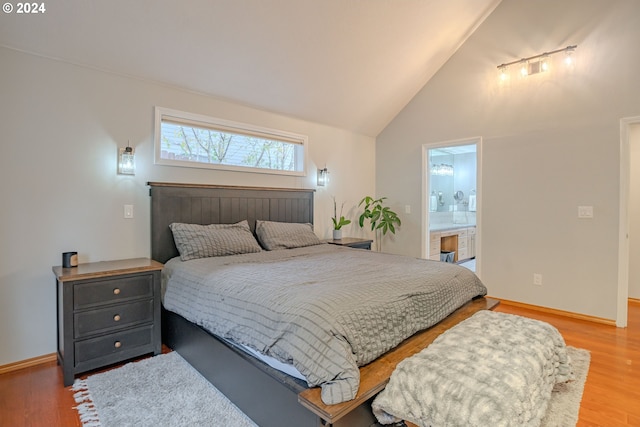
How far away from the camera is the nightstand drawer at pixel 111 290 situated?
7.23ft

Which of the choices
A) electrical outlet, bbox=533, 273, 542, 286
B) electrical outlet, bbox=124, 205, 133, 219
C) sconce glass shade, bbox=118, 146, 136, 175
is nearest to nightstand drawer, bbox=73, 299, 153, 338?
electrical outlet, bbox=124, 205, 133, 219

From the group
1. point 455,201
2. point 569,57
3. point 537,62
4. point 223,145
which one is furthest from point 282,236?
point 455,201

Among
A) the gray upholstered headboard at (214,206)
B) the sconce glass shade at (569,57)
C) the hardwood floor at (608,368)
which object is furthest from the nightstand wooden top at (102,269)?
the sconce glass shade at (569,57)

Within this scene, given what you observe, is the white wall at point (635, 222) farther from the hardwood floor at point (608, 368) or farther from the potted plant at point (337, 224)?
the potted plant at point (337, 224)

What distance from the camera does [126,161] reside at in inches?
111

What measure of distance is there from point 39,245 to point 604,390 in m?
4.04

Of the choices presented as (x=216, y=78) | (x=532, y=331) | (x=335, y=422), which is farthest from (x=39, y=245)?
(x=532, y=331)

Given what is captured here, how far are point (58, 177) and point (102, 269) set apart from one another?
827 mm

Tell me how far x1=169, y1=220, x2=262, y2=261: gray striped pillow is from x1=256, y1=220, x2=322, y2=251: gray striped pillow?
9.0 inches

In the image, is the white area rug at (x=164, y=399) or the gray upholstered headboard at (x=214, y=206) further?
the gray upholstered headboard at (x=214, y=206)

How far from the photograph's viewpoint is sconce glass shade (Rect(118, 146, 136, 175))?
279cm

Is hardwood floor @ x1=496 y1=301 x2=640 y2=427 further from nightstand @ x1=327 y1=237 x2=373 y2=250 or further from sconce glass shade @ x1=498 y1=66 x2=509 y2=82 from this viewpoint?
sconce glass shade @ x1=498 y1=66 x2=509 y2=82

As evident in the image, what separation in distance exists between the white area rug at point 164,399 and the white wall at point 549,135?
1521mm

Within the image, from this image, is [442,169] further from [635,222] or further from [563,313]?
[563,313]
